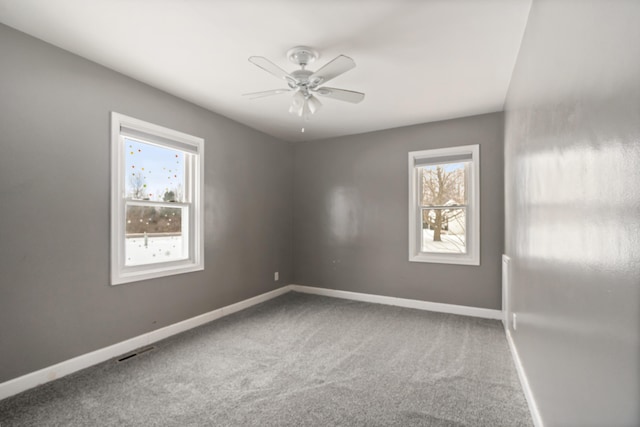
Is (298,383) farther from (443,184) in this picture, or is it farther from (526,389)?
(443,184)

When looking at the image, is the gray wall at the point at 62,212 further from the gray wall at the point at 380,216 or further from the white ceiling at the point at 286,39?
the gray wall at the point at 380,216

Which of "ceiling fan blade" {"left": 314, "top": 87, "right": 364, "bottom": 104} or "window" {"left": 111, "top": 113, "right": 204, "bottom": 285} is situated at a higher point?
"ceiling fan blade" {"left": 314, "top": 87, "right": 364, "bottom": 104}

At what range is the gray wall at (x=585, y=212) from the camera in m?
0.79

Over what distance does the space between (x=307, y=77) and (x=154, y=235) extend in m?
2.21

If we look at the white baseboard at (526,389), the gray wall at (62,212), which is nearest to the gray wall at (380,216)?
the white baseboard at (526,389)

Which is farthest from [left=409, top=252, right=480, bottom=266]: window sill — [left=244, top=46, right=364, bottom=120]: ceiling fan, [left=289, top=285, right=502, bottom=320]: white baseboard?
[left=244, top=46, right=364, bottom=120]: ceiling fan

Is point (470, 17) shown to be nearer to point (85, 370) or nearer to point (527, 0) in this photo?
point (527, 0)

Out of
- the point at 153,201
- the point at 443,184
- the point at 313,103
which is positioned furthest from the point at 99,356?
the point at 443,184

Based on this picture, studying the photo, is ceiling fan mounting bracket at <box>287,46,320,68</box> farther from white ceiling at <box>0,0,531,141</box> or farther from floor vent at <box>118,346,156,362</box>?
floor vent at <box>118,346,156,362</box>

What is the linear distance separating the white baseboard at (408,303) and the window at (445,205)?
23.0 inches

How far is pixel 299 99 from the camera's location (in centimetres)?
276

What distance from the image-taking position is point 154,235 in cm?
322

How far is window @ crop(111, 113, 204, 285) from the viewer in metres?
2.81

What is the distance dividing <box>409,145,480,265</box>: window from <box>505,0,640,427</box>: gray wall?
209 centimetres
